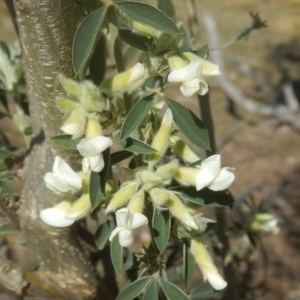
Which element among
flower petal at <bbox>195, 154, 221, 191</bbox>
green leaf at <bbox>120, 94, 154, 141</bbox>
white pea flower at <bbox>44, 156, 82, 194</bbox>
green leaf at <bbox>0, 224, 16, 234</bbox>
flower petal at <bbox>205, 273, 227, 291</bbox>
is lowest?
flower petal at <bbox>205, 273, 227, 291</bbox>

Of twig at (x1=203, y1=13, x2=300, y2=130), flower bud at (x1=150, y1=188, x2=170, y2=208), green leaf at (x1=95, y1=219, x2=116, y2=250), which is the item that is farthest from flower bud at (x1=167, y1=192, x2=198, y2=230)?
twig at (x1=203, y1=13, x2=300, y2=130)

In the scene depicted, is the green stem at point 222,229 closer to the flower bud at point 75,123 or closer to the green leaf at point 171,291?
the green leaf at point 171,291

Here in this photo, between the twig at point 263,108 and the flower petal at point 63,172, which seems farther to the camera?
the twig at point 263,108

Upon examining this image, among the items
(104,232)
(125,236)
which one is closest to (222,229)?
(104,232)

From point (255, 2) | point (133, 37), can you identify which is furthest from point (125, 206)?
point (255, 2)

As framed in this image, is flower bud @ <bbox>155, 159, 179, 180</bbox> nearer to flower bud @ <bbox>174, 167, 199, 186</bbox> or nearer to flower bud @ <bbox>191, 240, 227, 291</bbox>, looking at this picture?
flower bud @ <bbox>174, 167, 199, 186</bbox>

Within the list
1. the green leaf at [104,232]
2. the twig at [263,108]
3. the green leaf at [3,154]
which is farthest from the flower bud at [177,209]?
the twig at [263,108]
